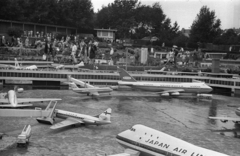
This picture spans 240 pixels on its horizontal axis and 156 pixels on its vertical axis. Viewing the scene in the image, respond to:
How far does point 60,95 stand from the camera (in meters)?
87.7

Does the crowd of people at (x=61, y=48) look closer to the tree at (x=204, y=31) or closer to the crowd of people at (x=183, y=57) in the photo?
the crowd of people at (x=183, y=57)

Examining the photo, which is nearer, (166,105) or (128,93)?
(166,105)

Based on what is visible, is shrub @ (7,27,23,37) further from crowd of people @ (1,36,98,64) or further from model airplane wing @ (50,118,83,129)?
model airplane wing @ (50,118,83,129)

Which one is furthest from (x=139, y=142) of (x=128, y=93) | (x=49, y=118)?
(x=128, y=93)

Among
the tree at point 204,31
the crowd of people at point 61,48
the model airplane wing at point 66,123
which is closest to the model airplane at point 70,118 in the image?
the model airplane wing at point 66,123

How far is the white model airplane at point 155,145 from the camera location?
3281cm

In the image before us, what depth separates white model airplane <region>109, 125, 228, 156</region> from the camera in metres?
32.8

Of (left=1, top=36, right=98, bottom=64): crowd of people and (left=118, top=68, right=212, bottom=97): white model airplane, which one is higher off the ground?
(left=1, top=36, right=98, bottom=64): crowd of people

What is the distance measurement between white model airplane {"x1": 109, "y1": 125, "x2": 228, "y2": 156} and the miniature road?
737cm

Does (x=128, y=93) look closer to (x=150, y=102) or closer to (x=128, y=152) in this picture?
(x=150, y=102)

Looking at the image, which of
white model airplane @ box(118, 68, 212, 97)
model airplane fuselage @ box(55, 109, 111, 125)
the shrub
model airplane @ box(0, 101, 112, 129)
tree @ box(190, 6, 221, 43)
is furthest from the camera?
tree @ box(190, 6, 221, 43)

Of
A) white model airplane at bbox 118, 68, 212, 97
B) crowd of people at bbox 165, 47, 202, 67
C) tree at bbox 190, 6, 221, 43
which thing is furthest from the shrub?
tree at bbox 190, 6, 221, 43

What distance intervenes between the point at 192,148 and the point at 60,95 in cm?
6011

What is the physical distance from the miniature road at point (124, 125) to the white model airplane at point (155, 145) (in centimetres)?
737
